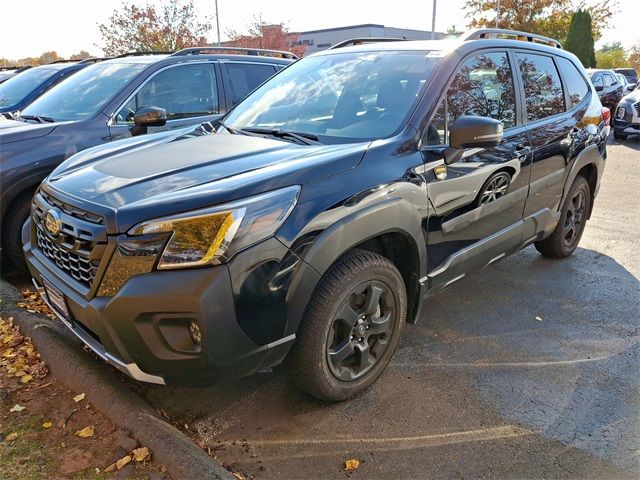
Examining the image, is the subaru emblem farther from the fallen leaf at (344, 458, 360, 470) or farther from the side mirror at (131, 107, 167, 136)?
the side mirror at (131, 107, 167, 136)

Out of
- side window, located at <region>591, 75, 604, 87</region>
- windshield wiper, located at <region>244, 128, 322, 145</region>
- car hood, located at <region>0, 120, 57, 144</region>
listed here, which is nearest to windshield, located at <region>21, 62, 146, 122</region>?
car hood, located at <region>0, 120, 57, 144</region>

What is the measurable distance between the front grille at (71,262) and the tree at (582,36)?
31528mm

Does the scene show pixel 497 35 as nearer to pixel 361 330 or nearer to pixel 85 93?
pixel 361 330

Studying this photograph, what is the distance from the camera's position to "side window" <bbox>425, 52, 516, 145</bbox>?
116 inches

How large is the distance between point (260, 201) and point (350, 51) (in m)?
1.96

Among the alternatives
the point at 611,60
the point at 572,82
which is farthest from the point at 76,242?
the point at 611,60

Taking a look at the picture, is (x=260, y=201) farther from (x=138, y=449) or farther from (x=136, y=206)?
(x=138, y=449)

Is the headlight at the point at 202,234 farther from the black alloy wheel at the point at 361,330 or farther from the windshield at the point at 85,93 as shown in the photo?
the windshield at the point at 85,93

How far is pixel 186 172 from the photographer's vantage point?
7.94 feet

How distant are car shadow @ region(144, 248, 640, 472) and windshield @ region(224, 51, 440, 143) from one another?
1.42 meters

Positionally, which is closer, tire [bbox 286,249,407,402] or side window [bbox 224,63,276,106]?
tire [bbox 286,249,407,402]

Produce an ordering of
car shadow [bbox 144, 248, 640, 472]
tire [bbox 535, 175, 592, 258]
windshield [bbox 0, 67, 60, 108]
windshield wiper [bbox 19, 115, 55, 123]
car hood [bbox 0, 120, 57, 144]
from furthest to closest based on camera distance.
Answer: windshield [bbox 0, 67, 60, 108], windshield wiper [bbox 19, 115, 55, 123], tire [bbox 535, 175, 592, 258], car hood [bbox 0, 120, 57, 144], car shadow [bbox 144, 248, 640, 472]

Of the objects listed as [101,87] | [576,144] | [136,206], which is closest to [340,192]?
[136,206]

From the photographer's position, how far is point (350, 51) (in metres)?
3.62
